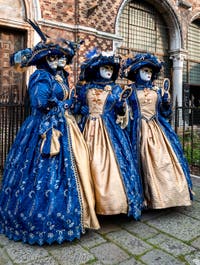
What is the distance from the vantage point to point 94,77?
2.85 metres

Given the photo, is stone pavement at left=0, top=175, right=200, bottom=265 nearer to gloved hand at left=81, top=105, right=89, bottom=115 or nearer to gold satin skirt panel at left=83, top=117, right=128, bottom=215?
gold satin skirt panel at left=83, top=117, right=128, bottom=215

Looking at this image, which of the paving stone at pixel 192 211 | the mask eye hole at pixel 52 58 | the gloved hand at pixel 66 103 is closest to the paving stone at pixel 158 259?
the paving stone at pixel 192 211

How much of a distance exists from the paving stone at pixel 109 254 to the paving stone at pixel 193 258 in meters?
0.45

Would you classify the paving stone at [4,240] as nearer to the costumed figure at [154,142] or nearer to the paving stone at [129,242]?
the paving stone at [129,242]

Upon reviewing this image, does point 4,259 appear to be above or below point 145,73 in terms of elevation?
below

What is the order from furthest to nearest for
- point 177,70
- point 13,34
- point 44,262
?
point 177,70, point 13,34, point 44,262

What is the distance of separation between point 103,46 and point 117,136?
513 centimetres

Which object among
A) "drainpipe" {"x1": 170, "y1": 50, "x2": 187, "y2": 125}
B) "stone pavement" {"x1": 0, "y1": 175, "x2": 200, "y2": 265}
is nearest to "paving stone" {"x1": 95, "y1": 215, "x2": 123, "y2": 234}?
"stone pavement" {"x1": 0, "y1": 175, "x2": 200, "y2": 265}

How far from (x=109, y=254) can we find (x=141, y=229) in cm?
53

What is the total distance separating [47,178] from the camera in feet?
7.00

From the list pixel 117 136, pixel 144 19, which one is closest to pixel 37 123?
pixel 117 136

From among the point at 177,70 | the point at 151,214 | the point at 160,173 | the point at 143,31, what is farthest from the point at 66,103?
the point at 177,70

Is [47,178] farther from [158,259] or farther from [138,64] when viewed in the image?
[138,64]

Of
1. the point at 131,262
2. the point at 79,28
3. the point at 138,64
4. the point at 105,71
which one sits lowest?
the point at 131,262
